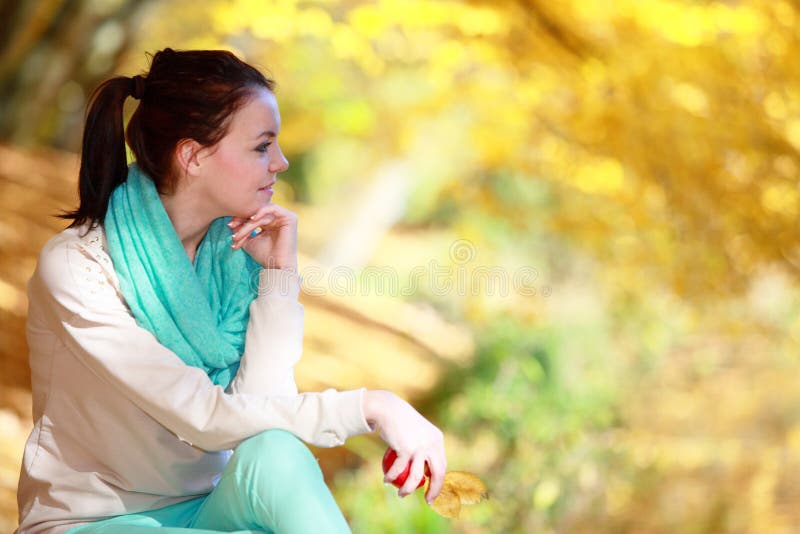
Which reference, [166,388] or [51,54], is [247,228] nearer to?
[166,388]

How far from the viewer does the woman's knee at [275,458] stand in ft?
3.20

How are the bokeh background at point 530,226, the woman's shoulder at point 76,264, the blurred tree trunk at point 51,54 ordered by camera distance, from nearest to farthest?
the woman's shoulder at point 76,264
the bokeh background at point 530,226
the blurred tree trunk at point 51,54

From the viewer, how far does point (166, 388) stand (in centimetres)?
103

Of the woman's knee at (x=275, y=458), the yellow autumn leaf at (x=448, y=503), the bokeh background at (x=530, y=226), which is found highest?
the woman's knee at (x=275, y=458)

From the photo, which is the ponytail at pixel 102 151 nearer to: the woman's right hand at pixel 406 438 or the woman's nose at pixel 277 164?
the woman's nose at pixel 277 164

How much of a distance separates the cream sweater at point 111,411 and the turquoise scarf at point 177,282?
0.03 metres

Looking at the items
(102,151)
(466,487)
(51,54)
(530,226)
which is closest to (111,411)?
(102,151)

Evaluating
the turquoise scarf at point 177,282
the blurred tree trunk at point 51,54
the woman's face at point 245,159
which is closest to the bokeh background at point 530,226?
the blurred tree trunk at point 51,54

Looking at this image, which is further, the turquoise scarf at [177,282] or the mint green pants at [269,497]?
the turquoise scarf at [177,282]

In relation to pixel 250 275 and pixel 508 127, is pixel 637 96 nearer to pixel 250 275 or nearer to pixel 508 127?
pixel 508 127

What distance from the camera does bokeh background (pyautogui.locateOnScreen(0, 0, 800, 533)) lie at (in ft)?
10.2

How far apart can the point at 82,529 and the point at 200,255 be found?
1.28ft

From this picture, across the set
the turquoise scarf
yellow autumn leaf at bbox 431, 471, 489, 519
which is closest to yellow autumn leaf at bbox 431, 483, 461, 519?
yellow autumn leaf at bbox 431, 471, 489, 519

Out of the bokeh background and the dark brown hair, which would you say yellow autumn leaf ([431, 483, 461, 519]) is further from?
the bokeh background
